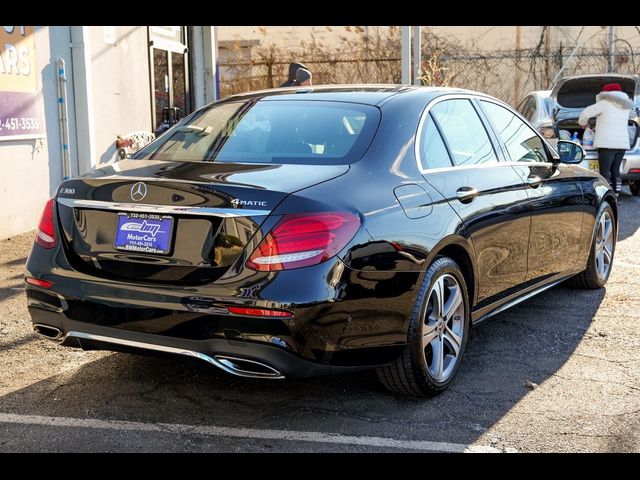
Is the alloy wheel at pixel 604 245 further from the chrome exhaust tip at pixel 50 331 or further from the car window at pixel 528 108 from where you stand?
the car window at pixel 528 108

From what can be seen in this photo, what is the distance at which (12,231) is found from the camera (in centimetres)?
835

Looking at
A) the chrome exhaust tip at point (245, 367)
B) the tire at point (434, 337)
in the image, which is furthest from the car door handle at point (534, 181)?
the chrome exhaust tip at point (245, 367)

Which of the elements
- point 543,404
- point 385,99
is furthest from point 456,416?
point 385,99

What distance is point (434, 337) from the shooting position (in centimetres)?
418

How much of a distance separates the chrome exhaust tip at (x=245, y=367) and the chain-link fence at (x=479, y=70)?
17626 millimetres

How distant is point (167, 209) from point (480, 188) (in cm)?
184

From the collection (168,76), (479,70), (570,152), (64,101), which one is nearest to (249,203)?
(570,152)

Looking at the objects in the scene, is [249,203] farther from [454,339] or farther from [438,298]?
[454,339]

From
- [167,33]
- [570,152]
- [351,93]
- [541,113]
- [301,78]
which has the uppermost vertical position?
[167,33]

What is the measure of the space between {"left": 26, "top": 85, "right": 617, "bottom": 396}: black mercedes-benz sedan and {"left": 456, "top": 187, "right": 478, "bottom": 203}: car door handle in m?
0.01

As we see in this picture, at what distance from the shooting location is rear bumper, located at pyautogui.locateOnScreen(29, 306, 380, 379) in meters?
3.48

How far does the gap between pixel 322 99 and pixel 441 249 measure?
1.10m
